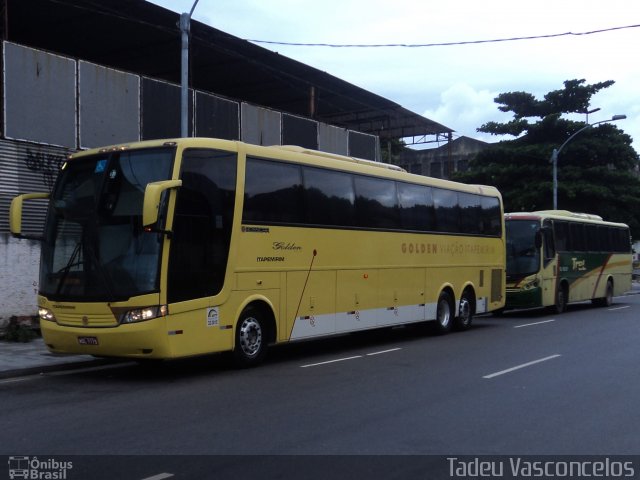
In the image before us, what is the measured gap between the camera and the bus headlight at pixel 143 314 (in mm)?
9828

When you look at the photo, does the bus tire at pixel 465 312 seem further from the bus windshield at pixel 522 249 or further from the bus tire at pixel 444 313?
the bus windshield at pixel 522 249

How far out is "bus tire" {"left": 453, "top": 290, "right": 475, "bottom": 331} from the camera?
704 inches

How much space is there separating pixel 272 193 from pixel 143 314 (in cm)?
323

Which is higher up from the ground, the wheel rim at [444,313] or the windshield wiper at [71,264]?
the windshield wiper at [71,264]

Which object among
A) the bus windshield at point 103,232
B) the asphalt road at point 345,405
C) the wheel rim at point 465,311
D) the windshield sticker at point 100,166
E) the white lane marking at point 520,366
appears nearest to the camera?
the asphalt road at point 345,405

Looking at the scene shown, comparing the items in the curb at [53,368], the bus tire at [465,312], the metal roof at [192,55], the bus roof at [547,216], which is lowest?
the curb at [53,368]

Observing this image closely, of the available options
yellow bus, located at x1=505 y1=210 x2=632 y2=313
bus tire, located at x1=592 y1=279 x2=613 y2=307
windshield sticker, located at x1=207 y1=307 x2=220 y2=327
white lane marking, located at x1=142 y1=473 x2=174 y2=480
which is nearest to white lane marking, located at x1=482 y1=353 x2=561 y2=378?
windshield sticker, located at x1=207 y1=307 x2=220 y2=327

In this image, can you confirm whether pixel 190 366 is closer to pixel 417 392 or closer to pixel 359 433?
pixel 417 392

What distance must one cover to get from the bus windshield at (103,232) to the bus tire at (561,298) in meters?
16.6

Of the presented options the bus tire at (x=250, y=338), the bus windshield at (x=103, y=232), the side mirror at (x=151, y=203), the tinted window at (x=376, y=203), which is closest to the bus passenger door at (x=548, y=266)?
the tinted window at (x=376, y=203)

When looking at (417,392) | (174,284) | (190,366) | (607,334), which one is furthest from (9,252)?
(607,334)

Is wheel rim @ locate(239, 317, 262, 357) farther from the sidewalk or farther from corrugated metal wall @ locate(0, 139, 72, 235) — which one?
corrugated metal wall @ locate(0, 139, 72, 235)

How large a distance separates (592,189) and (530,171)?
148 inches

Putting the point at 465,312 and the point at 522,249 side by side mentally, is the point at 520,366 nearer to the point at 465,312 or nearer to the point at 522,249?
the point at 465,312
